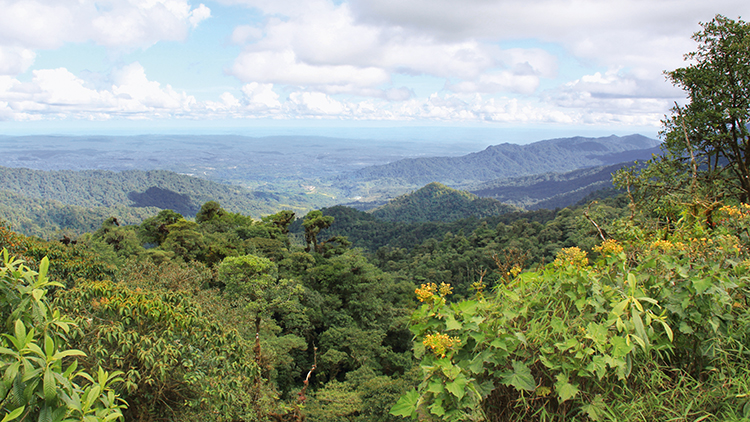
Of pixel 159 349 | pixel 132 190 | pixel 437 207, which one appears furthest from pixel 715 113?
pixel 132 190

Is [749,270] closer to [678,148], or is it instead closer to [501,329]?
[501,329]

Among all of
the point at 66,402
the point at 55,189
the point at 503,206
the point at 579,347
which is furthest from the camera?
the point at 55,189

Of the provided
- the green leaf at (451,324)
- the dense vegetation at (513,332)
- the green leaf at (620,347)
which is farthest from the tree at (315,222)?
the green leaf at (620,347)

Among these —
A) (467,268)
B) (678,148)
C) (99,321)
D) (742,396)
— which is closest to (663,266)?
(742,396)

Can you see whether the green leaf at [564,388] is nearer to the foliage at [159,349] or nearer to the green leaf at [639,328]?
the green leaf at [639,328]

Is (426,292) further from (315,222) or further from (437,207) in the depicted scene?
(437,207)

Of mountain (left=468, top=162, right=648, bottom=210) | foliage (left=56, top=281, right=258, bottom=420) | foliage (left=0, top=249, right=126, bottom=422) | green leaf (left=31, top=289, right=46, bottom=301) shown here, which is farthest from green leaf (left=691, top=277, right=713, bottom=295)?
mountain (left=468, top=162, right=648, bottom=210)

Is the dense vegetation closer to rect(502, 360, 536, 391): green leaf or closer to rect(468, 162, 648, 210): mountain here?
rect(502, 360, 536, 391): green leaf
